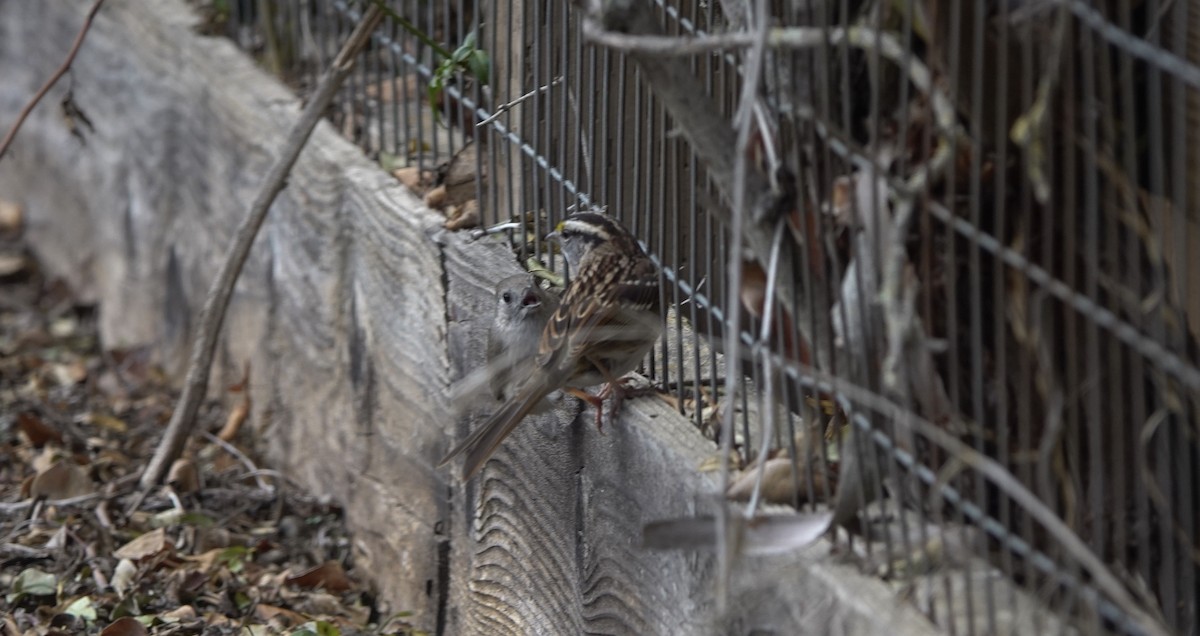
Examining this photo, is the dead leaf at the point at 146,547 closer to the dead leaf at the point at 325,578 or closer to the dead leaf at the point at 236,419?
the dead leaf at the point at 325,578

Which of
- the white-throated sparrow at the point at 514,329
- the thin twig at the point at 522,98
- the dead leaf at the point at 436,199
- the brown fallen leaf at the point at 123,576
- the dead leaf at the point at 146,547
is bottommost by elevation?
the brown fallen leaf at the point at 123,576

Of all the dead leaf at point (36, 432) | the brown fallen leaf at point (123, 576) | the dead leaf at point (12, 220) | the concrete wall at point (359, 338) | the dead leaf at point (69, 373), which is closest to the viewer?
the concrete wall at point (359, 338)

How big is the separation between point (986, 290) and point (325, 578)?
10.5ft

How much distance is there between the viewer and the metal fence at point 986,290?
97.0 inches

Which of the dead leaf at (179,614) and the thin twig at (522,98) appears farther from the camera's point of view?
the dead leaf at (179,614)

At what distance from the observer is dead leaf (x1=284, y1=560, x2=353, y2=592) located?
5.37 meters

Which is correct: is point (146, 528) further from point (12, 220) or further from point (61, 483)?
point (12, 220)

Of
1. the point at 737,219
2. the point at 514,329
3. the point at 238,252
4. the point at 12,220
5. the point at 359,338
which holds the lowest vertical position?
the point at 12,220

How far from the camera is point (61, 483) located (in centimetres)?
574

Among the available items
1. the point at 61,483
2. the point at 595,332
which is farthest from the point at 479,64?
the point at 61,483

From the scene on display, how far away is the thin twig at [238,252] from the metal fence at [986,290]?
241 cm

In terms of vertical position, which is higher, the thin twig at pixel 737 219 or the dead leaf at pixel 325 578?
the thin twig at pixel 737 219

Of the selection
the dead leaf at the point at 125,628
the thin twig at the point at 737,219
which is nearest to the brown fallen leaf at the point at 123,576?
the dead leaf at the point at 125,628

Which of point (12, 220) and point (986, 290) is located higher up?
point (986, 290)
